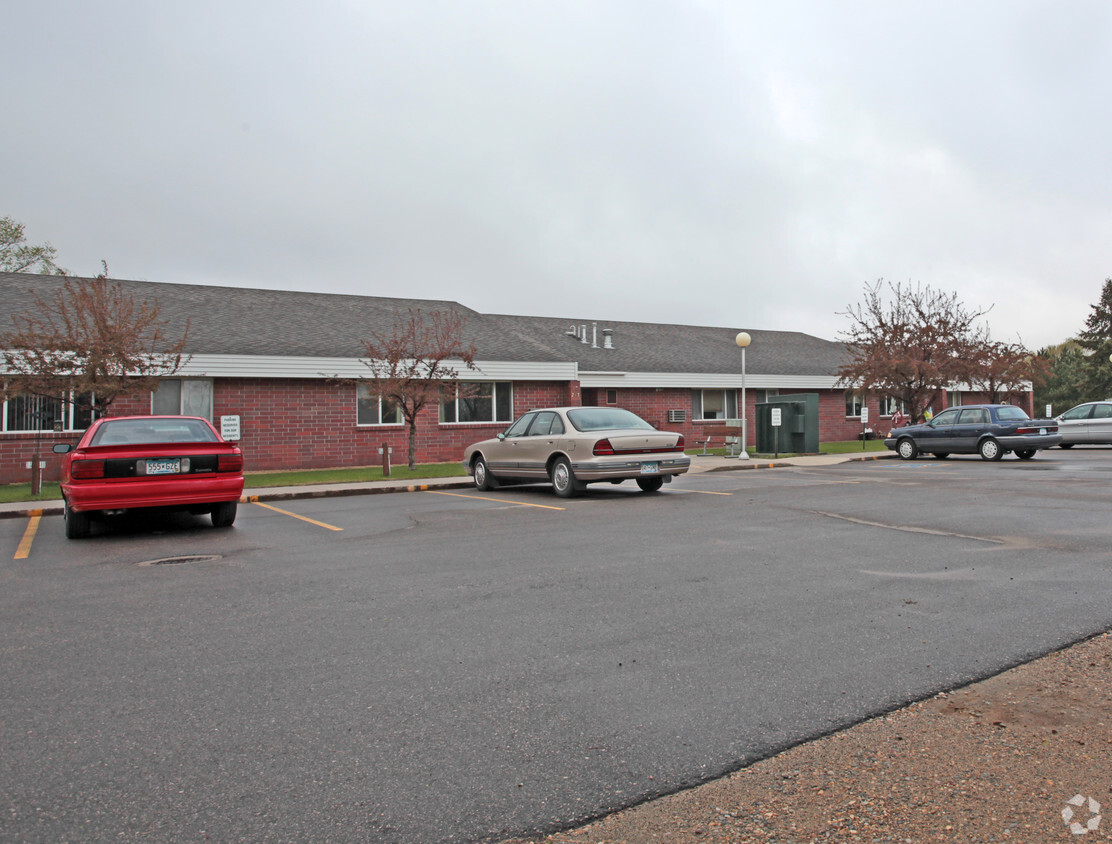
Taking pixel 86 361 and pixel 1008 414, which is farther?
pixel 1008 414

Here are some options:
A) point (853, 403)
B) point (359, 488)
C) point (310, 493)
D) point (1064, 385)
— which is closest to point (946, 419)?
point (853, 403)

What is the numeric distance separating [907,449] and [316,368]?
17.3m

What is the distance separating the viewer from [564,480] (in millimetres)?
13625

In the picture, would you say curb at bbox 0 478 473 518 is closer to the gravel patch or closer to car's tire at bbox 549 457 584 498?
car's tire at bbox 549 457 584 498

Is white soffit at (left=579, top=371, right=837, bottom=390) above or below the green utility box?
above

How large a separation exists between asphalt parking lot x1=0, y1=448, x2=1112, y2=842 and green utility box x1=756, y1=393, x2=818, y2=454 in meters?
16.7

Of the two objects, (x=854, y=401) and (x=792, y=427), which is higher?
(x=854, y=401)

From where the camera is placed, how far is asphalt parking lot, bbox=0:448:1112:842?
2.93m

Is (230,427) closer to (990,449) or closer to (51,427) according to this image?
(51,427)

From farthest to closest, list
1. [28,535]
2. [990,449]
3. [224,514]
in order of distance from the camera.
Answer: [990,449]
[224,514]
[28,535]

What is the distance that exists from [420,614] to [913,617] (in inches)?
128

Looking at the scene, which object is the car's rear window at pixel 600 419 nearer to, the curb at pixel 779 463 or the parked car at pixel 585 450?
the parked car at pixel 585 450

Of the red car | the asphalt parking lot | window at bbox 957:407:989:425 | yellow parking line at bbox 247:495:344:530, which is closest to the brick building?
yellow parking line at bbox 247:495:344:530

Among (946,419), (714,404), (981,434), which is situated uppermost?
(714,404)
